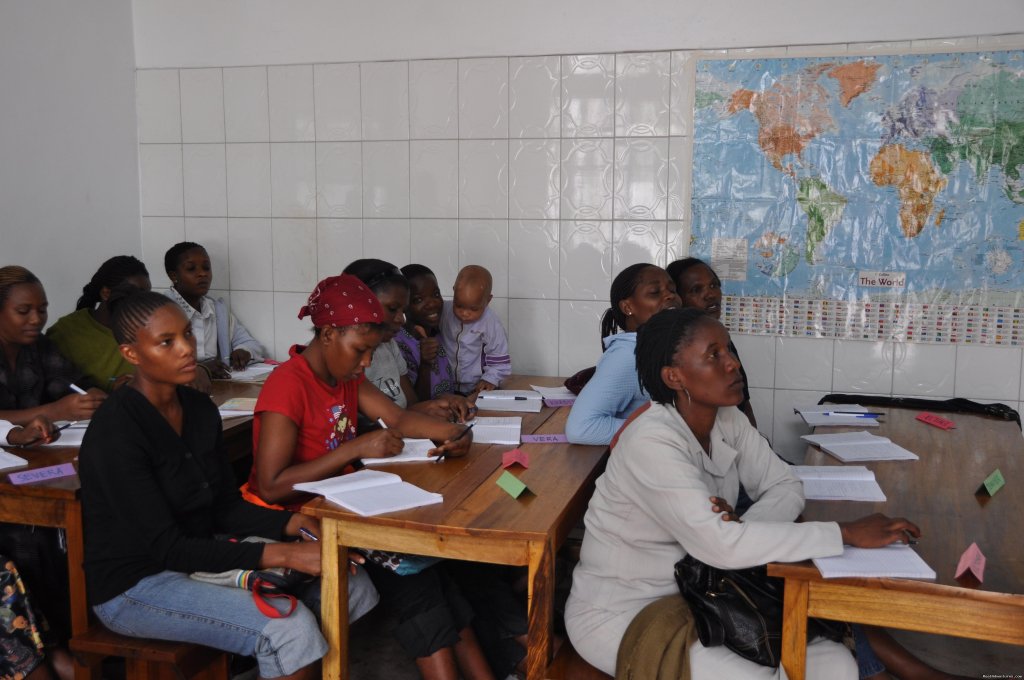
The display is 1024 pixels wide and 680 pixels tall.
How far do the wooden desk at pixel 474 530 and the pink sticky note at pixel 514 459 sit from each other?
0.13 feet

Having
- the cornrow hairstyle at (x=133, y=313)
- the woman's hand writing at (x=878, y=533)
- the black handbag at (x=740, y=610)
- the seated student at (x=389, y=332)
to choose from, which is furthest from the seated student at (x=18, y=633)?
the woman's hand writing at (x=878, y=533)

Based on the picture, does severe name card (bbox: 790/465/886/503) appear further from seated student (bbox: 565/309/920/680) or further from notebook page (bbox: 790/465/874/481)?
seated student (bbox: 565/309/920/680)

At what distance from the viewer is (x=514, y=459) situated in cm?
251

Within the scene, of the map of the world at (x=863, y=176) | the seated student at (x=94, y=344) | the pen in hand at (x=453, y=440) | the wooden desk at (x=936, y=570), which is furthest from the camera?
the map of the world at (x=863, y=176)

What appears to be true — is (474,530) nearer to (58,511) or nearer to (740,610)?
(740,610)

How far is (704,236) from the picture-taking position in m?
4.10

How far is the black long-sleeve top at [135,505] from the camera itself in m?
2.05

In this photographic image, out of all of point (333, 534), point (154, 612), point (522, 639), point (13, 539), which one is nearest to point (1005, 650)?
point (522, 639)

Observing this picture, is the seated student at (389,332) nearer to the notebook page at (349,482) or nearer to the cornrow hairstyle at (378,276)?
the cornrow hairstyle at (378,276)

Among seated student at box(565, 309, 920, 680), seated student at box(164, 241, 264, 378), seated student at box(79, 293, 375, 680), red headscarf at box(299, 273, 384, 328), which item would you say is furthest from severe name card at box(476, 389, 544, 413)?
seated student at box(164, 241, 264, 378)

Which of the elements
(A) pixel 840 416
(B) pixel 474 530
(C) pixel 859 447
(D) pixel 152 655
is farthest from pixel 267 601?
(A) pixel 840 416

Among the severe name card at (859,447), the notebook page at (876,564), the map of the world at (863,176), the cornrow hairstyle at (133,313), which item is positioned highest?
the map of the world at (863,176)

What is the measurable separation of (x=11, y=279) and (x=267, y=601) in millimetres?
A: 1637

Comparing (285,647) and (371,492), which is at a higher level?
(371,492)
